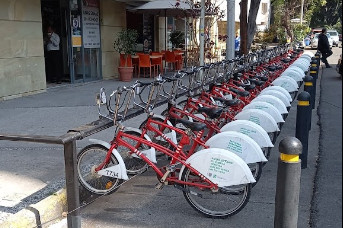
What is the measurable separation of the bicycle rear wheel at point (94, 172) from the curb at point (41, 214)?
353 millimetres

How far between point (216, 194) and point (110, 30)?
34.8ft

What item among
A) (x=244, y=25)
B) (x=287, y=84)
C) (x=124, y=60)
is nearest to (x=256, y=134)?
(x=287, y=84)

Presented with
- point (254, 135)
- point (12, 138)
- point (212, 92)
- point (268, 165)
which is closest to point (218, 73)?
point (212, 92)

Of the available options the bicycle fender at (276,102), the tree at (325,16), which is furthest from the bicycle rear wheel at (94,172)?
the tree at (325,16)

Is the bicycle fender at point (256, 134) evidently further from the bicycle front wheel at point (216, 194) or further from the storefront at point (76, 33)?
the storefront at point (76, 33)

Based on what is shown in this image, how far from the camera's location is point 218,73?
725cm

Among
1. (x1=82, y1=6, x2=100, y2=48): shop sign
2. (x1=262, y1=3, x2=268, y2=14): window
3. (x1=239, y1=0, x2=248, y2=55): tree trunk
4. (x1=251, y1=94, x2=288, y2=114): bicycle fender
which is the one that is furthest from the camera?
(x1=262, y1=3, x2=268, y2=14): window

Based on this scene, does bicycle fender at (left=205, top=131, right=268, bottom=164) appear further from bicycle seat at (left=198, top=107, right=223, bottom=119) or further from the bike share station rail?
the bike share station rail

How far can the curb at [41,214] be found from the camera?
11.0 feet

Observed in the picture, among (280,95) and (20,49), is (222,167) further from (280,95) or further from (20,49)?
(20,49)

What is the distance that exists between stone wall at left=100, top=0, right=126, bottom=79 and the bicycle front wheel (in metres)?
9.99

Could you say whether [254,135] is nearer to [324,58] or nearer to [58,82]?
[58,82]

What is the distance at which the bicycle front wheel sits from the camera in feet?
12.3

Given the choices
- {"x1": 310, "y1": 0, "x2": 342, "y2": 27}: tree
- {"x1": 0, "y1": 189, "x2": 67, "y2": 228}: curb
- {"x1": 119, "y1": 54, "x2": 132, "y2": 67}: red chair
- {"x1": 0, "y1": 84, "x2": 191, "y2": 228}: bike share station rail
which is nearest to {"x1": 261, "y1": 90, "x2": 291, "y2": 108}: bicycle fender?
{"x1": 0, "y1": 84, "x2": 191, "y2": 228}: bike share station rail
